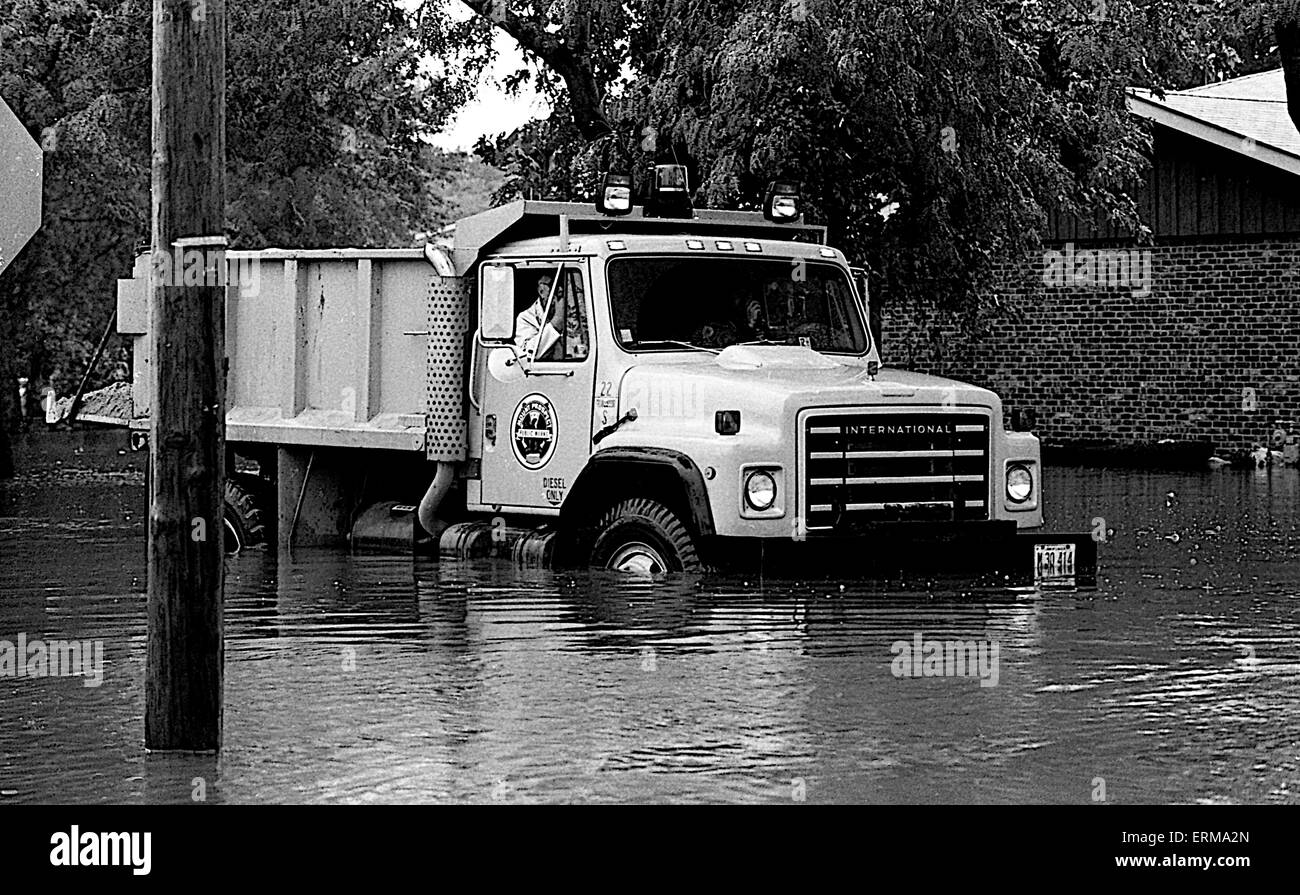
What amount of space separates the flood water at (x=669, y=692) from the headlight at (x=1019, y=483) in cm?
80

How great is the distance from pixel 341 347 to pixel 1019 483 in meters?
5.26

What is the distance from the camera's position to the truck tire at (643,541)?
14.5 metres

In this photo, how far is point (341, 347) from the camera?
1725cm

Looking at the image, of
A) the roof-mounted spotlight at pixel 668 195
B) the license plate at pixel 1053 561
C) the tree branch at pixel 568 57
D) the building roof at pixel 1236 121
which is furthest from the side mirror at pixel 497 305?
the building roof at pixel 1236 121

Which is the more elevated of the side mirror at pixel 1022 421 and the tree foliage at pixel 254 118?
the tree foliage at pixel 254 118

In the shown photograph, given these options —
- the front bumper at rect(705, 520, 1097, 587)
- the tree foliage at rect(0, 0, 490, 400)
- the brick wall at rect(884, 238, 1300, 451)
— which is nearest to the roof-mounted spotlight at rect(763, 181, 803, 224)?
the front bumper at rect(705, 520, 1097, 587)

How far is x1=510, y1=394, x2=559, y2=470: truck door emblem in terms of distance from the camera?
51.1ft

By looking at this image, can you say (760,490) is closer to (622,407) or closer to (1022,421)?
(622,407)

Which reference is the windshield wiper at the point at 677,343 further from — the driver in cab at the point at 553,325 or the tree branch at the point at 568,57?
the tree branch at the point at 568,57

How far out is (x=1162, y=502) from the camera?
24109mm

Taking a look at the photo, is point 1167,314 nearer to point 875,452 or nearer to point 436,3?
point 436,3

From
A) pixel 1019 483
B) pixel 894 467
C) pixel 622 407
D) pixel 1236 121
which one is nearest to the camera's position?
pixel 894 467

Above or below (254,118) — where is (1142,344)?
below

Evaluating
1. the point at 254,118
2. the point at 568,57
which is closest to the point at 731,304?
the point at 568,57
